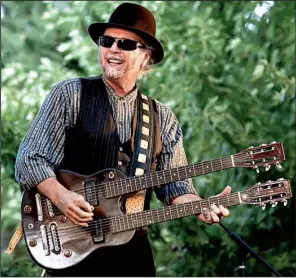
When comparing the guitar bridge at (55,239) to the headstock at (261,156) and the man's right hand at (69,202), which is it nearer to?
the man's right hand at (69,202)

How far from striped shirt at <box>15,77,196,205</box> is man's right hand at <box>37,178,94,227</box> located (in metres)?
0.03

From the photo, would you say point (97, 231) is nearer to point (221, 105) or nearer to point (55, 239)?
point (55, 239)

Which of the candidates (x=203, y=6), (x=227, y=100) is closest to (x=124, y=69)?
(x=227, y=100)

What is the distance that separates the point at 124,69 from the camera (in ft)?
10.8

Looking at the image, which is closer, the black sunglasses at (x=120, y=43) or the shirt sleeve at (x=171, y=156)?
the black sunglasses at (x=120, y=43)

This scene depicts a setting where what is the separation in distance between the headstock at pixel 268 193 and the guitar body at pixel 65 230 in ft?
1.39

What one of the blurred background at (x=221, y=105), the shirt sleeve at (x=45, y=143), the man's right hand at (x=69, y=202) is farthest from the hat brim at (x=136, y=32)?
the blurred background at (x=221, y=105)

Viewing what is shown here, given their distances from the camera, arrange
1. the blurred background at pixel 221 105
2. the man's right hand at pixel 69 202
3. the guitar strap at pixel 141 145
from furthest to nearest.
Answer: the blurred background at pixel 221 105, the guitar strap at pixel 141 145, the man's right hand at pixel 69 202

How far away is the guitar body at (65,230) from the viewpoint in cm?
330

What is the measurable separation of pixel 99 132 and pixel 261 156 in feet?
1.87

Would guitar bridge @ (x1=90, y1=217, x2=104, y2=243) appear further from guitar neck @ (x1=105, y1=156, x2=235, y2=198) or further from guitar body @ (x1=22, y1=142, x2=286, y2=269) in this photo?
guitar neck @ (x1=105, y1=156, x2=235, y2=198)

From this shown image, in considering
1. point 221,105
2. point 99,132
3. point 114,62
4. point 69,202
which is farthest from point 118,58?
point 221,105

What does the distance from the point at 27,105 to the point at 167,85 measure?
0.94 metres

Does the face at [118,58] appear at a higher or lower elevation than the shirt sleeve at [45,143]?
higher
